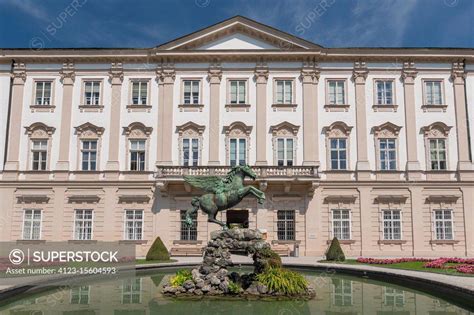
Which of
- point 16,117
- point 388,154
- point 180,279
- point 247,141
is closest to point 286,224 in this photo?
point 247,141

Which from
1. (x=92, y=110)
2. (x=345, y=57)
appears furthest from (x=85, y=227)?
(x=345, y=57)

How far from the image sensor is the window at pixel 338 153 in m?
32.5

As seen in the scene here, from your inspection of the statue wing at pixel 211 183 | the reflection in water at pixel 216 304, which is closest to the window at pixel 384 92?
the reflection in water at pixel 216 304

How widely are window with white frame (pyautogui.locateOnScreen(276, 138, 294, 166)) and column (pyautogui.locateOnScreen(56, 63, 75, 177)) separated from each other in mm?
15738

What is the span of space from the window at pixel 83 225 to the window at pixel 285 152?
47.6ft

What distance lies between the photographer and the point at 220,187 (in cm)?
1500

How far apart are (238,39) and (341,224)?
1584 centimetres

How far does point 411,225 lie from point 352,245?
4.50m

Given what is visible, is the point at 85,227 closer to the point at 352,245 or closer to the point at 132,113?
the point at 132,113

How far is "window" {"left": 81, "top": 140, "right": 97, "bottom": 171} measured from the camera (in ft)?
108

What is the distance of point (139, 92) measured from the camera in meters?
33.8

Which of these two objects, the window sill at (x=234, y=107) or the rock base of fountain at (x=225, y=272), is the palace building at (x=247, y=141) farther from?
the rock base of fountain at (x=225, y=272)

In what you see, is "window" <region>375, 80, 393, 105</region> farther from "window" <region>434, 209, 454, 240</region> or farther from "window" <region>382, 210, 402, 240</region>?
"window" <region>434, 209, 454, 240</region>

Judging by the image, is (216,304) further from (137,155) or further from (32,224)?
(32,224)
